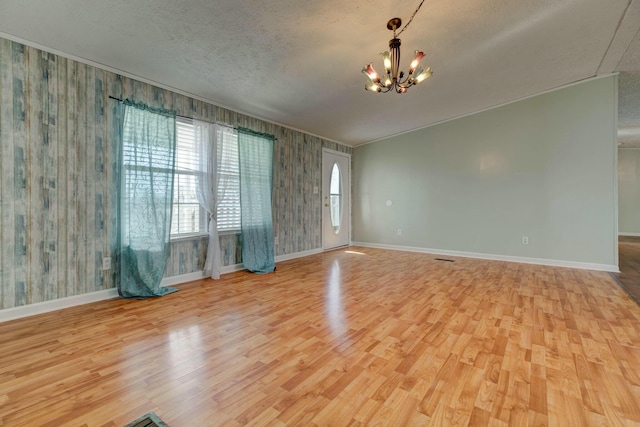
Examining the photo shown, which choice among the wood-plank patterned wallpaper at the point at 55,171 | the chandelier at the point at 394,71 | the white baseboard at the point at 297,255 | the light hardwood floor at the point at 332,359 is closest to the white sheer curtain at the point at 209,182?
the wood-plank patterned wallpaper at the point at 55,171

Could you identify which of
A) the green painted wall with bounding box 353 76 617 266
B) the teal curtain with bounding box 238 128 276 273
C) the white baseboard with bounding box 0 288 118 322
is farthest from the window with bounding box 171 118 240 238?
the green painted wall with bounding box 353 76 617 266

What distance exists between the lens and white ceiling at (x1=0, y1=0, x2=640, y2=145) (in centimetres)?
216

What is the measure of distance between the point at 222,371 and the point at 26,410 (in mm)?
932

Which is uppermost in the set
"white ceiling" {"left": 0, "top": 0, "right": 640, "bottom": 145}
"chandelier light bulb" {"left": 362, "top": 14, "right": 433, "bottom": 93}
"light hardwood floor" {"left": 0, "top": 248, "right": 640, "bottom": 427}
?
"white ceiling" {"left": 0, "top": 0, "right": 640, "bottom": 145}

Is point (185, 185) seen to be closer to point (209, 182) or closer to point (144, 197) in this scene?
point (209, 182)

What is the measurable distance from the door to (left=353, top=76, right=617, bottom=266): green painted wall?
0.79m

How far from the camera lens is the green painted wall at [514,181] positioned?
4008 mm

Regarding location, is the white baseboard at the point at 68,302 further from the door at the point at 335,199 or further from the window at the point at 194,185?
the door at the point at 335,199

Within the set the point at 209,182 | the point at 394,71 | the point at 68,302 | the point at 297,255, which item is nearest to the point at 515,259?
the point at 297,255

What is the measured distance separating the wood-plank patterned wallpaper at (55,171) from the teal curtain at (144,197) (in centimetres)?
13

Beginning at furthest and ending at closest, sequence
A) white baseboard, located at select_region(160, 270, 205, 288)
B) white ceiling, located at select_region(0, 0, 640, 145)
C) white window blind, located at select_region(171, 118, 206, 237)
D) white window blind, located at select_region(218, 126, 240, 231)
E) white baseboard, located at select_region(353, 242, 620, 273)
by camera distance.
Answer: white baseboard, located at select_region(353, 242, 620, 273)
white window blind, located at select_region(218, 126, 240, 231)
white window blind, located at select_region(171, 118, 206, 237)
white baseboard, located at select_region(160, 270, 205, 288)
white ceiling, located at select_region(0, 0, 640, 145)

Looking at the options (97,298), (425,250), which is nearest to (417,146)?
(425,250)

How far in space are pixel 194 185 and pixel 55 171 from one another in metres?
1.36

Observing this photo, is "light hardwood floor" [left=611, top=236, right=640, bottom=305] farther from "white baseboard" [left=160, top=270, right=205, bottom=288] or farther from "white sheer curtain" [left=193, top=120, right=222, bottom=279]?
"white baseboard" [left=160, top=270, right=205, bottom=288]
